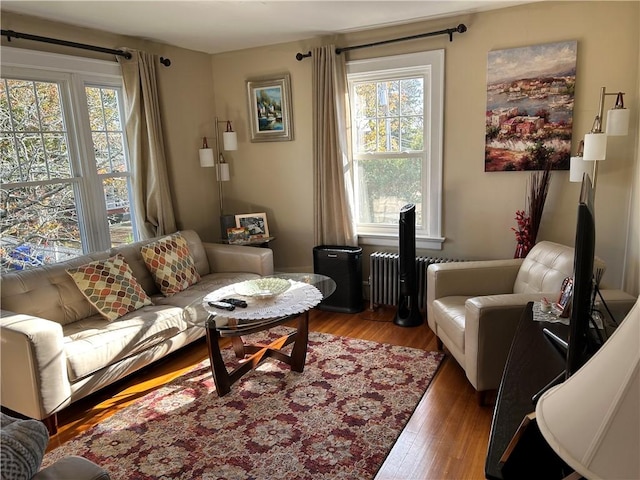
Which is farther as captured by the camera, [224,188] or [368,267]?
[224,188]

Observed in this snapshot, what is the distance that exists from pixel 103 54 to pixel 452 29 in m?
2.76

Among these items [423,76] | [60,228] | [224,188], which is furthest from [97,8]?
[423,76]

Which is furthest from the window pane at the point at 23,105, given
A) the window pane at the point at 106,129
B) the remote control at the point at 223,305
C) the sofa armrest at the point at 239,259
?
the remote control at the point at 223,305

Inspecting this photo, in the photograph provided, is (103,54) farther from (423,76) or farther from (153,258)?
(423,76)

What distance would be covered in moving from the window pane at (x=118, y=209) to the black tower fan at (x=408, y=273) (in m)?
2.38

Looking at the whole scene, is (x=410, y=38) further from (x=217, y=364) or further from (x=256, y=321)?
(x=217, y=364)

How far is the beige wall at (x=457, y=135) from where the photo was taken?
121 inches

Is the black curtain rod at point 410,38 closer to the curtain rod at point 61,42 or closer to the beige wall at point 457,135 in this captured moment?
the beige wall at point 457,135

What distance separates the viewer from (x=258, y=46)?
4312 millimetres

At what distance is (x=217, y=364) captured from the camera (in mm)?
2672

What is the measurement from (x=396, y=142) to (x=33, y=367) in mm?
3112

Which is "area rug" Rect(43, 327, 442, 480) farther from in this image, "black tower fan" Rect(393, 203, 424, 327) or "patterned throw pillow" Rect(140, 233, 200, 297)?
"patterned throw pillow" Rect(140, 233, 200, 297)

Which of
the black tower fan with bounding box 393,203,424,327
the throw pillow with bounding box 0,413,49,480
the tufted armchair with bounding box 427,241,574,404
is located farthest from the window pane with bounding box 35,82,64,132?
the tufted armchair with bounding box 427,241,574,404

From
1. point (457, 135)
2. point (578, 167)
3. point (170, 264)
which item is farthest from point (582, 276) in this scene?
point (170, 264)
